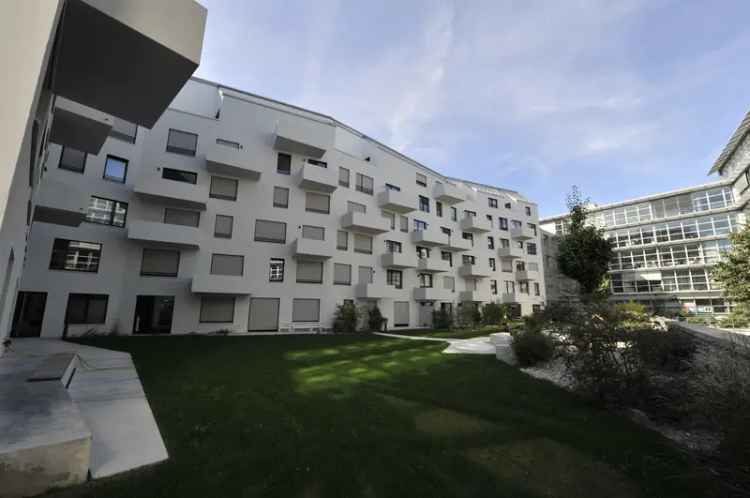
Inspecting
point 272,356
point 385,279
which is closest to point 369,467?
point 272,356

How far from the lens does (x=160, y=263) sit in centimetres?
1712

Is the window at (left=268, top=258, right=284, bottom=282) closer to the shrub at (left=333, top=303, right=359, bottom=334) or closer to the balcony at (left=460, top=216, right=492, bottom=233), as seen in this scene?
the shrub at (left=333, top=303, right=359, bottom=334)

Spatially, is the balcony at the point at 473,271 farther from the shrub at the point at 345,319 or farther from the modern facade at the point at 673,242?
the shrub at the point at 345,319

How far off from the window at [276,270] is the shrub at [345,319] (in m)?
4.47

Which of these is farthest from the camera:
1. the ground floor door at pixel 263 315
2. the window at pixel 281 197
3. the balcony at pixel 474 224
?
the balcony at pixel 474 224

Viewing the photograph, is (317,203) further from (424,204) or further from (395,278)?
(424,204)

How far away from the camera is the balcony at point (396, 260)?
80.2 ft

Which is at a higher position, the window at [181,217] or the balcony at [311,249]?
the window at [181,217]

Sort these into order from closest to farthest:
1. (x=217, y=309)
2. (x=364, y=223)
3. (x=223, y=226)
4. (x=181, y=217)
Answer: (x=181, y=217)
(x=217, y=309)
(x=223, y=226)
(x=364, y=223)

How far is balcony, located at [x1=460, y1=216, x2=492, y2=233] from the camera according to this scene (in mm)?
32688

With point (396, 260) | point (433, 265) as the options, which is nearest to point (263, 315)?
point (396, 260)

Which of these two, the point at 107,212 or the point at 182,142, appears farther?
the point at 182,142

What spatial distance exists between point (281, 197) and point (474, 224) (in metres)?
20.6

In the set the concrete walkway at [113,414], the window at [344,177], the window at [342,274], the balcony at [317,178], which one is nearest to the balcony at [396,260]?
the window at [342,274]
